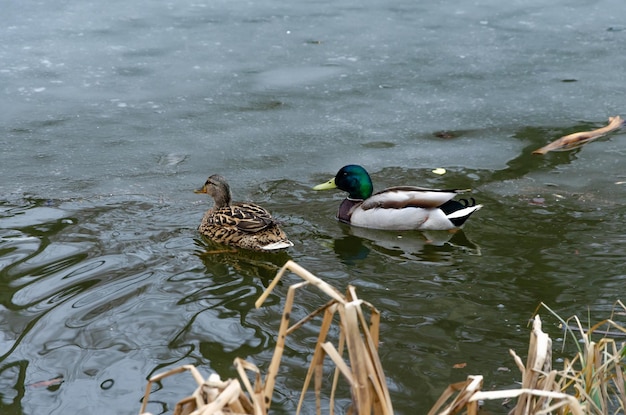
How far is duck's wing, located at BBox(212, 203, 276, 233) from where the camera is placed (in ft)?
18.9

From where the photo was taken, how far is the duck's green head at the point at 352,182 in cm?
653

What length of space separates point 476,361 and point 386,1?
7.68 meters

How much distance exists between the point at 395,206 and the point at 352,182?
385 millimetres

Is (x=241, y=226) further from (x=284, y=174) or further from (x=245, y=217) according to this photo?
(x=284, y=174)

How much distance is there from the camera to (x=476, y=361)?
13.8ft

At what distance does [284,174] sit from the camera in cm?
684

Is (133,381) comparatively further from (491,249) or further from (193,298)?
(491,249)

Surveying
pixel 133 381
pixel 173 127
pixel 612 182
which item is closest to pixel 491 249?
pixel 612 182

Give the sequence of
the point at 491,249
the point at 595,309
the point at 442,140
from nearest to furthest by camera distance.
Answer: the point at 595,309 → the point at 491,249 → the point at 442,140

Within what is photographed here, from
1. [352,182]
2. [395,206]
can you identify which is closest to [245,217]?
[352,182]

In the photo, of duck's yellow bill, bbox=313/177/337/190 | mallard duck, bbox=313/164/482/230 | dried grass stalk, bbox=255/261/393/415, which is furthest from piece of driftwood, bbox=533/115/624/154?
dried grass stalk, bbox=255/261/393/415

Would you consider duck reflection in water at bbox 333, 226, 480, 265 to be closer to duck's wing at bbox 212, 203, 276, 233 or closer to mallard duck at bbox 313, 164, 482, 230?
mallard duck at bbox 313, 164, 482, 230

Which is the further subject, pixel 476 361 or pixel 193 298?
pixel 193 298

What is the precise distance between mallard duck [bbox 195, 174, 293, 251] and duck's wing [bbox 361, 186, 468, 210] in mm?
837
